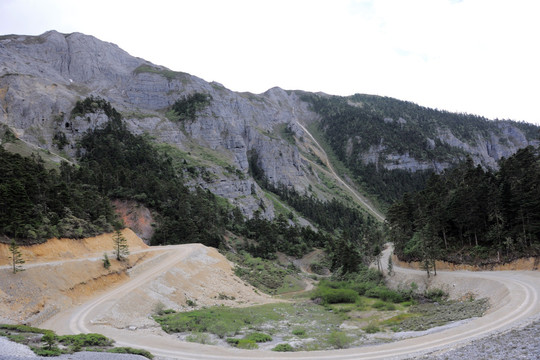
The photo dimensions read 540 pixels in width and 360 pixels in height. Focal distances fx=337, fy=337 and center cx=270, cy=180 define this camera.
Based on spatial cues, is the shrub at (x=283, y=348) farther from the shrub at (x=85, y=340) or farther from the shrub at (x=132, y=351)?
the shrub at (x=85, y=340)

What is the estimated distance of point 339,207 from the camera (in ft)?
514

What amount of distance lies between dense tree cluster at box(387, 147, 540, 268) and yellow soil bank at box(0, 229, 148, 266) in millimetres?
45509

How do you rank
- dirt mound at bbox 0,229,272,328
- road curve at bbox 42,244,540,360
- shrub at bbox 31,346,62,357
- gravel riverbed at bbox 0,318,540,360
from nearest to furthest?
gravel riverbed at bbox 0,318,540,360 < shrub at bbox 31,346,62,357 < road curve at bbox 42,244,540,360 < dirt mound at bbox 0,229,272,328

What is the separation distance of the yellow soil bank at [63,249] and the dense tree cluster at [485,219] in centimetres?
4551

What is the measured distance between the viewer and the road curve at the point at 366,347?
21250mm

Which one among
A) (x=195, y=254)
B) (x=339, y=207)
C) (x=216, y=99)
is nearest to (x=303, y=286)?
(x=195, y=254)

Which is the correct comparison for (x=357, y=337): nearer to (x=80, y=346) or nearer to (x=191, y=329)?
(x=191, y=329)

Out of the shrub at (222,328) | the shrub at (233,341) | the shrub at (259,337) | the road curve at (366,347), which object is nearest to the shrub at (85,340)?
the road curve at (366,347)

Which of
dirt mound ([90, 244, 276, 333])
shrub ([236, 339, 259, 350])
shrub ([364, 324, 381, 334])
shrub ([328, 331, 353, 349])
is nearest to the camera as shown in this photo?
shrub ([236, 339, 259, 350])

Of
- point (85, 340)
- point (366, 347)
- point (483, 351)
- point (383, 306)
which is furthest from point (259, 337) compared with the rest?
point (383, 306)

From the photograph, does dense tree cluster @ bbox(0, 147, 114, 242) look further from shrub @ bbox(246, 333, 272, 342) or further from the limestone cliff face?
the limestone cliff face

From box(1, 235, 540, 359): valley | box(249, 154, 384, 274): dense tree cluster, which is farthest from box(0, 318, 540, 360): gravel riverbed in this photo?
box(249, 154, 384, 274): dense tree cluster

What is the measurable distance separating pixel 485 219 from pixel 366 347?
36313 mm

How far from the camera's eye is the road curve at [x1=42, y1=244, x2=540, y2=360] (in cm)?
2125
